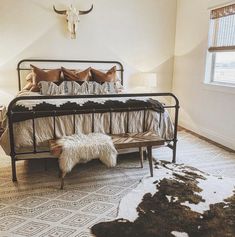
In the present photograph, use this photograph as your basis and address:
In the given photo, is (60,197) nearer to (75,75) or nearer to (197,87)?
(75,75)

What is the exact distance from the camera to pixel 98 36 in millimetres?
4645

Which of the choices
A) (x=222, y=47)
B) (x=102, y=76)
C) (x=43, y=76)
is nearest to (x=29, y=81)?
(x=43, y=76)

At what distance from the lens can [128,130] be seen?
9.89 ft

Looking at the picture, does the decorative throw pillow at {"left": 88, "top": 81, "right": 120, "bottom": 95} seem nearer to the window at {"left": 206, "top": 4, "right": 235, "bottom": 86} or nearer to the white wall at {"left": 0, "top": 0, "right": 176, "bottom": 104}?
the white wall at {"left": 0, "top": 0, "right": 176, "bottom": 104}

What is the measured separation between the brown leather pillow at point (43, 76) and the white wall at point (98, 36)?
49cm

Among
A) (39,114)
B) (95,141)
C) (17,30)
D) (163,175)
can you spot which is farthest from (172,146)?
(17,30)

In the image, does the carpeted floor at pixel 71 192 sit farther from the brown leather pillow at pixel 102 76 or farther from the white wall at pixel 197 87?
the brown leather pillow at pixel 102 76

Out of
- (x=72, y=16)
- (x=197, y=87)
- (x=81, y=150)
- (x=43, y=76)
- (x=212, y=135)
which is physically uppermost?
(x=72, y=16)

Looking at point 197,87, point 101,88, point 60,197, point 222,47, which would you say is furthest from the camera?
point 197,87

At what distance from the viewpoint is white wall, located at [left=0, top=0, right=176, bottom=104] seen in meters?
4.23

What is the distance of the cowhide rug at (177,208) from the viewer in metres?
1.88

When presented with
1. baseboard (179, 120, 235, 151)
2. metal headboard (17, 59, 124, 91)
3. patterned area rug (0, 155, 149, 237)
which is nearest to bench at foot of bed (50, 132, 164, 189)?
patterned area rug (0, 155, 149, 237)

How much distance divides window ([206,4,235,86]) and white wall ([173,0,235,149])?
0.41 ft

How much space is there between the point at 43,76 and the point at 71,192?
7.11 feet
